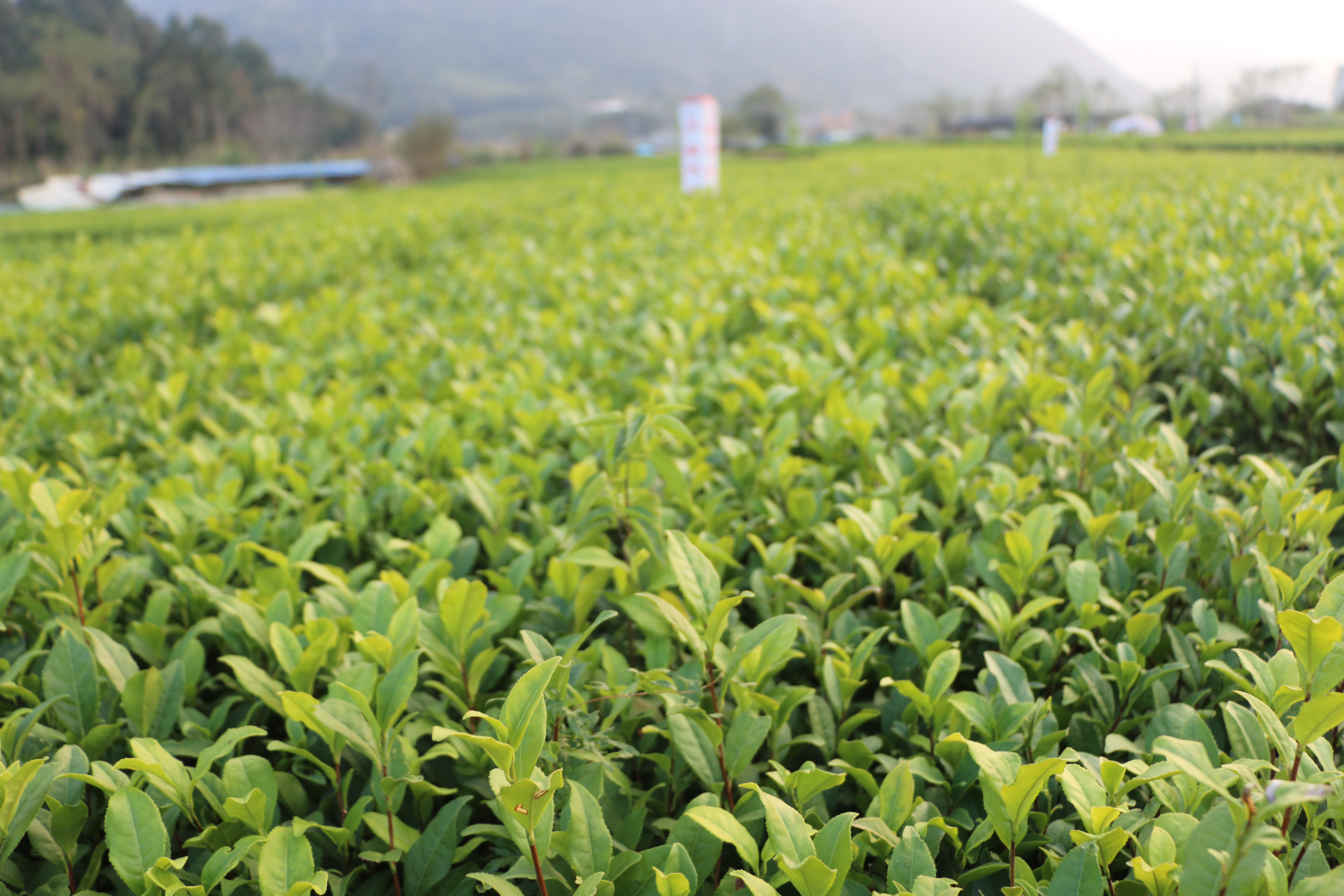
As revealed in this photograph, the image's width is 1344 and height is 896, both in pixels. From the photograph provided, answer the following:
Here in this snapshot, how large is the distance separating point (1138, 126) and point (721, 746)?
6715 cm

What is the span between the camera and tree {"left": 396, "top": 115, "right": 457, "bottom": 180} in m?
43.6

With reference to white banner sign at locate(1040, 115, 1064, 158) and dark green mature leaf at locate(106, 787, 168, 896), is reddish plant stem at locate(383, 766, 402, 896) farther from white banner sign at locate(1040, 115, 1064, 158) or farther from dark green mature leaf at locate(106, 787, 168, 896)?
white banner sign at locate(1040, 115, 1064, 158)

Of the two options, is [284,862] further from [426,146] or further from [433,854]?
[426,146]

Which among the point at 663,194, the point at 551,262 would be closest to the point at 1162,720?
the point at 551,262

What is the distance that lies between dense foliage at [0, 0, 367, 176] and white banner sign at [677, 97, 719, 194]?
4666 cm

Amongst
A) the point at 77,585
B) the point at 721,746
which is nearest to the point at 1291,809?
the point at 721,746

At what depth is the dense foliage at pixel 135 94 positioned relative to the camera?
1800 inches

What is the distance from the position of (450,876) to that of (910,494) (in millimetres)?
1295

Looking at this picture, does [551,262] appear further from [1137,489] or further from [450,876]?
[450,876]

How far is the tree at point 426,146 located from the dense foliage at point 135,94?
15.5 meters

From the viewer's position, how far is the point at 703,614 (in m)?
1.22

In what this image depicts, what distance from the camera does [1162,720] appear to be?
128 centimetres

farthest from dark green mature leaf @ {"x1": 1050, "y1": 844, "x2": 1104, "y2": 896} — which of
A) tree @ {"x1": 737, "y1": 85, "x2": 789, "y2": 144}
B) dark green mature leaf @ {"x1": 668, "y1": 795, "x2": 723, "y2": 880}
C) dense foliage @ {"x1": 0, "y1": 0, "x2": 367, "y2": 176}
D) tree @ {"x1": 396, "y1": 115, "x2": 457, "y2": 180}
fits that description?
tree @ {"x1": 737, "y1": 85, "x2": 789, "y2": 144}

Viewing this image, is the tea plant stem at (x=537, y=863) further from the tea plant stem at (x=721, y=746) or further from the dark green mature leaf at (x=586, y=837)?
the tea plant stem at (x=721, y=746)
